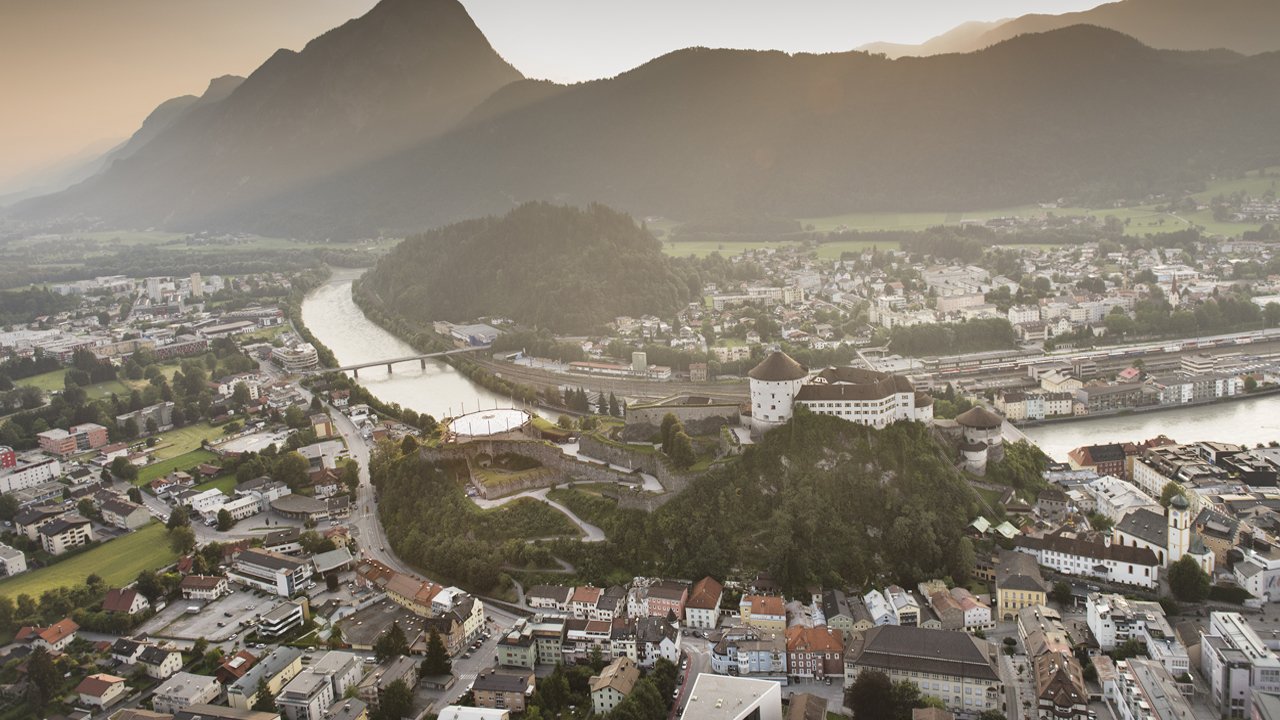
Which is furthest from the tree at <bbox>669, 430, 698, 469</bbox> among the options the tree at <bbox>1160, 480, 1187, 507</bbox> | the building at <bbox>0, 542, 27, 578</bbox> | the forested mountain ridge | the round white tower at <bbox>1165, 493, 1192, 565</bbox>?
the forested mountain ridge

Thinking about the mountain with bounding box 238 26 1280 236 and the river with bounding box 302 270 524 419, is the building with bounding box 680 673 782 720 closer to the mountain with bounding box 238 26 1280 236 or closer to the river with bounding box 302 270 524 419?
the river with bounding box 302 270 524 419

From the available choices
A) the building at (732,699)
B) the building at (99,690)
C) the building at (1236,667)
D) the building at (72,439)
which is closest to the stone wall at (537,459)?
the building at (732,699)

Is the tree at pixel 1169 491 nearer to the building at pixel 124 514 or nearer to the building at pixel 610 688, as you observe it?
the building at pixel 610 688

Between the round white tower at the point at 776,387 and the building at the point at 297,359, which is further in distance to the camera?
the building at the point at 297,359

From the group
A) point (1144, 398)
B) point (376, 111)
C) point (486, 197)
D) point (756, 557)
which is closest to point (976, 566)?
point (756, 557)

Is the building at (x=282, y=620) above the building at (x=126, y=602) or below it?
below

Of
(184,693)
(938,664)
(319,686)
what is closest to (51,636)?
(184,693)
